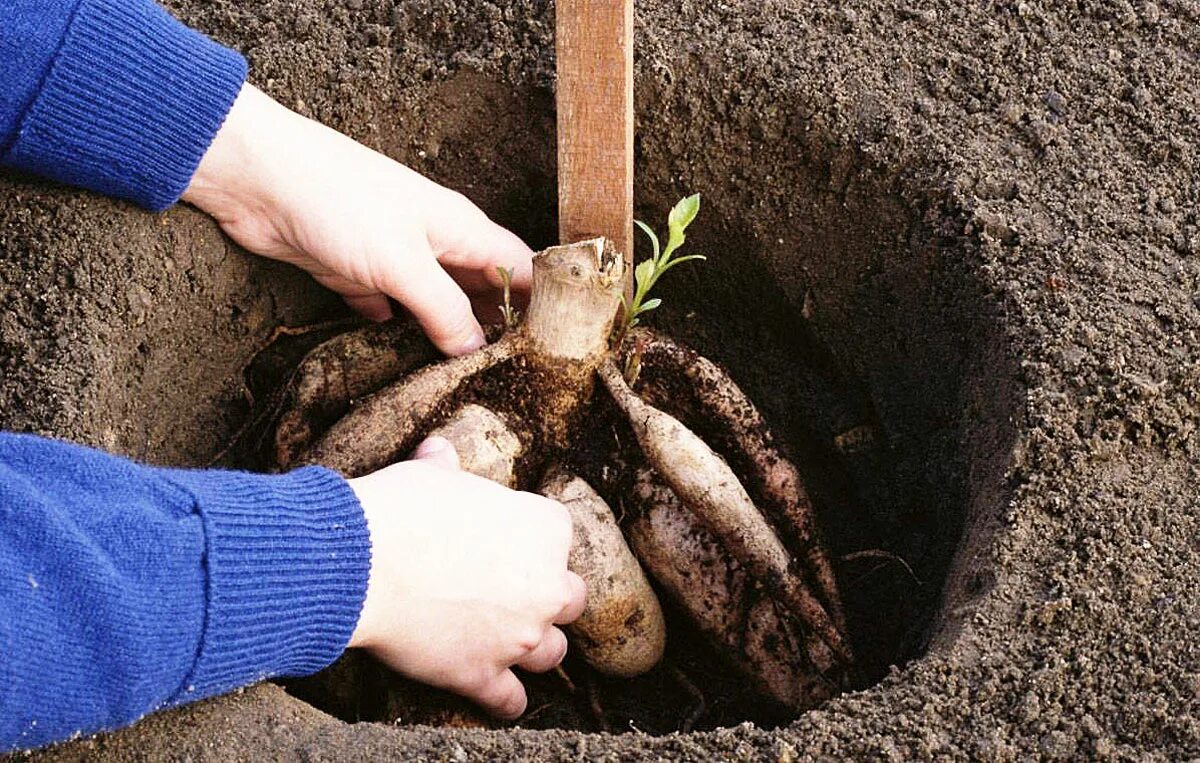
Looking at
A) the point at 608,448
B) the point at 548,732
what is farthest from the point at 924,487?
the point at 548,732

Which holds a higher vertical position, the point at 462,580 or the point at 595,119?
the point at 595,119

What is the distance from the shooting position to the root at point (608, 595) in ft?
5.19

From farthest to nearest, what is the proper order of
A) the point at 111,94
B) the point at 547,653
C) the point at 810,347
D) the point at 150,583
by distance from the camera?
the point at 810,347 < the point at 547,653 < the point at 111,94 < the point at 150,583

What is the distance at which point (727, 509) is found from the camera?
1.59m

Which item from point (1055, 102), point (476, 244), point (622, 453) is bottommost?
point (622, 453)

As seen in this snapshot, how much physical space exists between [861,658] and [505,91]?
908mm

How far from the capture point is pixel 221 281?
1.68 m

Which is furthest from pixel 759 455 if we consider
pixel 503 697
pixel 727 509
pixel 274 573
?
pixel 274 573

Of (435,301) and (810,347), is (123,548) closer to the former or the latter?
(435,301)

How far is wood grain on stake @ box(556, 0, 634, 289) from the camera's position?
1566 mm

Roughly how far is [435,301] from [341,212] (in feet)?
0.53

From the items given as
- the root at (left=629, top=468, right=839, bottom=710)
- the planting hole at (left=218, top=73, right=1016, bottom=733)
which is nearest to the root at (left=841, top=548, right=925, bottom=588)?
the planting hole at (left=218, top=73, right=1016, bottom=733)

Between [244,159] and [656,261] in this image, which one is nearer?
[244,159]

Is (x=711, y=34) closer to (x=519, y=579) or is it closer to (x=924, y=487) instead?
(x=924, y=487)
